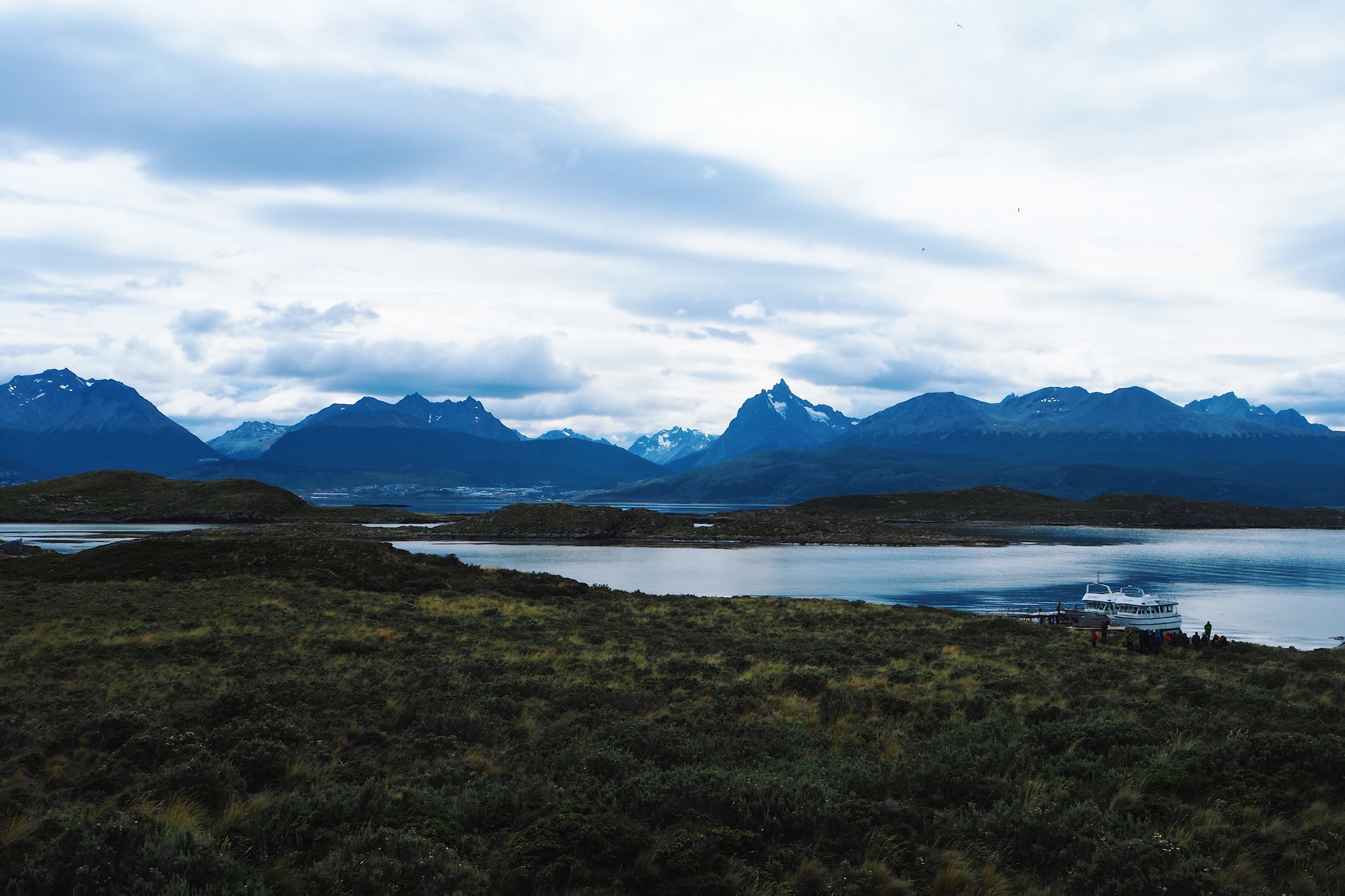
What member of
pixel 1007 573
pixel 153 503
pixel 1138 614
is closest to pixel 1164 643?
pixel 1138 614

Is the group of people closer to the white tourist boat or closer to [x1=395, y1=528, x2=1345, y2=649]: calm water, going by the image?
the white tourist boat

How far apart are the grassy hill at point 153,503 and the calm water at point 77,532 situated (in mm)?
10829

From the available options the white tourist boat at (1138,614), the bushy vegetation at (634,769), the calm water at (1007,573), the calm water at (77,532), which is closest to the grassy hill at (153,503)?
the calm water at (77,532)

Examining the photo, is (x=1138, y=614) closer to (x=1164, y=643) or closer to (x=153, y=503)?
(x=1164, y=643)

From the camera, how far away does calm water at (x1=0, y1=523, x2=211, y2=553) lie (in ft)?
351

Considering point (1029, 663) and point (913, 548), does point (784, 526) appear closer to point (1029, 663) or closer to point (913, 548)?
point (913, 548)

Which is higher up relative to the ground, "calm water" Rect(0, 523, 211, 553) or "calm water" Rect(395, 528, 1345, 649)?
"calm water" Rect(395, 528, 1345, 649)

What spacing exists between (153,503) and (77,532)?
5290 cm

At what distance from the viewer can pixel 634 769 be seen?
13312mm

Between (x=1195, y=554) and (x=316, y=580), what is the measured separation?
137686mm

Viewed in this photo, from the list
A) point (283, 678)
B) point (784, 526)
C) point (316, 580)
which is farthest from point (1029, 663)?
point (784, 526)

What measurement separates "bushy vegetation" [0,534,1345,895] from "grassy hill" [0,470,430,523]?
16970cm

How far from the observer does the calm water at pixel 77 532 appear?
10688 cm

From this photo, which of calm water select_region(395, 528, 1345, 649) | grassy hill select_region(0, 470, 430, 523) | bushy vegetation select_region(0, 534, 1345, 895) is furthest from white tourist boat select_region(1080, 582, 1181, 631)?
grassy hill select_region(0, 470, 430, 523)
